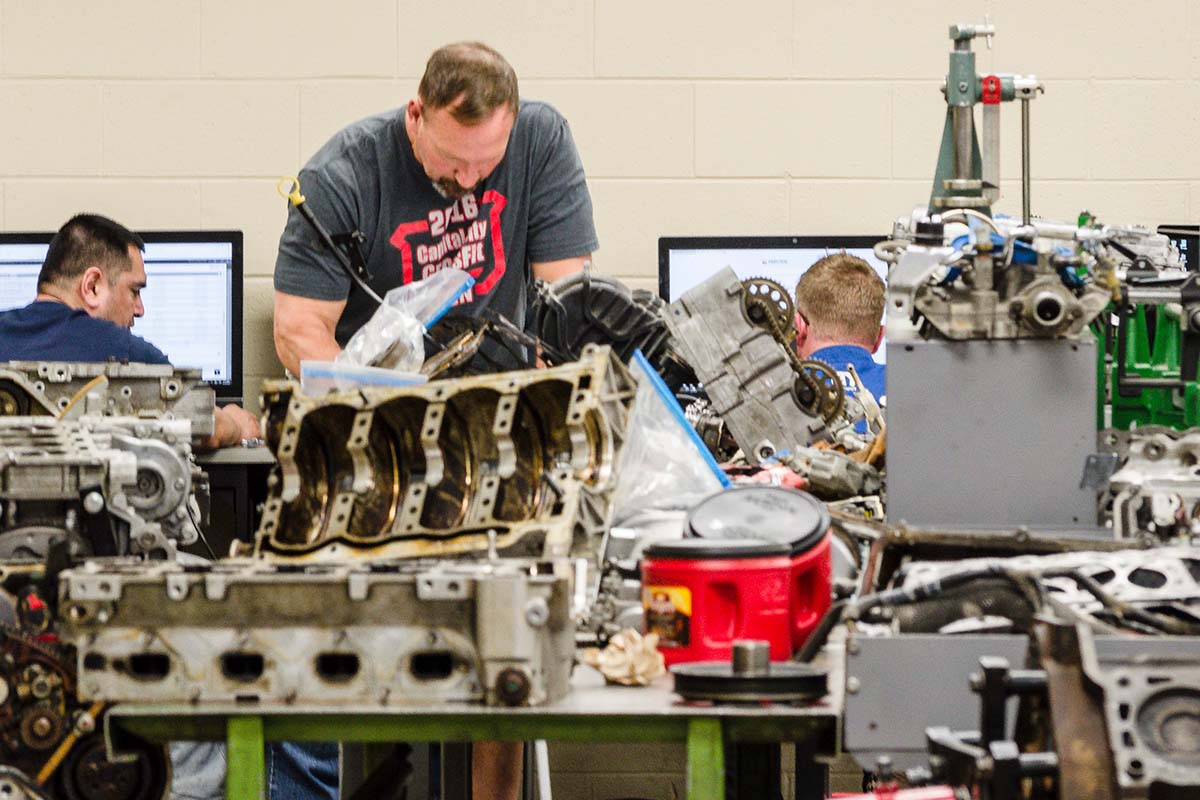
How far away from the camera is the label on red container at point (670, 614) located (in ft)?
6.17

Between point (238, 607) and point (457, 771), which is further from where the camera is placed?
point (457, 771)

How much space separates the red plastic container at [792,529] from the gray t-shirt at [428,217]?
153cm

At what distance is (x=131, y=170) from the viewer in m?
4.85

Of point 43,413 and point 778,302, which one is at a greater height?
point 778,302

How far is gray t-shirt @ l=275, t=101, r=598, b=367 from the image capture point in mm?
3496

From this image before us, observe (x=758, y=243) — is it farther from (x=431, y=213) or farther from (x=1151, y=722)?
(x=1151, y=722)

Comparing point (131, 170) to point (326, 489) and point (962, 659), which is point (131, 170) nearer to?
point (326, 489)

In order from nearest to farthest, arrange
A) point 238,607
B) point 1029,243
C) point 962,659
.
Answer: point 962,659
point 238,607
point 1029,243

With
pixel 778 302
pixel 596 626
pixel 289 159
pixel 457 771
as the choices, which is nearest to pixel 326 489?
pixel 596 626

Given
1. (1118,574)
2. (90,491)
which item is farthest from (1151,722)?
(90,491)

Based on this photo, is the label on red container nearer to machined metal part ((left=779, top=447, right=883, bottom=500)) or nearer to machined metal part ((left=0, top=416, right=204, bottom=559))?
machined metal part ((left=779, top=447, right=883, bottom=500))

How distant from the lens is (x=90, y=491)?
7.64ft

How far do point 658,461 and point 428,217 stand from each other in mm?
1296

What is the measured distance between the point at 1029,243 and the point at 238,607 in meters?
1.12
